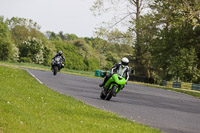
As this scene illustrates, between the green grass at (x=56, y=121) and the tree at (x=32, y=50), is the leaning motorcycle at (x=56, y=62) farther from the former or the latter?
the tree at (x=32, y=50)

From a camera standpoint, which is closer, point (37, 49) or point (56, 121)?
point (56, 121)

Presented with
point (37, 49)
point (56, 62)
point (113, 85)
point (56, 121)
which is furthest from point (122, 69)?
point (37, 49)

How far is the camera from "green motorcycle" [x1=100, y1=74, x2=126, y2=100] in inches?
599

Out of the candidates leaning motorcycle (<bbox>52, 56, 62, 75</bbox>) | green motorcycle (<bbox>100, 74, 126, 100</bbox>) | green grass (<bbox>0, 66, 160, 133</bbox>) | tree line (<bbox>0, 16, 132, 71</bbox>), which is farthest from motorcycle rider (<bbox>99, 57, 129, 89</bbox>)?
tree line (<bbox>0, 16, 132, 71</bbox>)

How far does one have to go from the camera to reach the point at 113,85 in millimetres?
15461

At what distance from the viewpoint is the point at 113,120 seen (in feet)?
31.6

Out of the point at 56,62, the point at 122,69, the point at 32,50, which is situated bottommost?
the point at 122,69

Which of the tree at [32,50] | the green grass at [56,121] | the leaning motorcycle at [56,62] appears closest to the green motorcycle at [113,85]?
the green grass at [56,121]

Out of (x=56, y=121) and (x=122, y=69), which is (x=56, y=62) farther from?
(x=56, y=121)

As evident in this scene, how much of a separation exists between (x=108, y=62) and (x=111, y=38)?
295 feet

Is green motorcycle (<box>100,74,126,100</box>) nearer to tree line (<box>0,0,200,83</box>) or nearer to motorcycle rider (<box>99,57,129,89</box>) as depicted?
motorcycle rider (<box>99,57,129,89</box>)

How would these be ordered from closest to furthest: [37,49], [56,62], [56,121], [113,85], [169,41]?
[56,121]
[113,85]
[56,62]
[169,41]
[37,49]

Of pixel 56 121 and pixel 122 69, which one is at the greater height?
pixel 122 69

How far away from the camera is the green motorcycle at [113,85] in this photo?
15.2m
